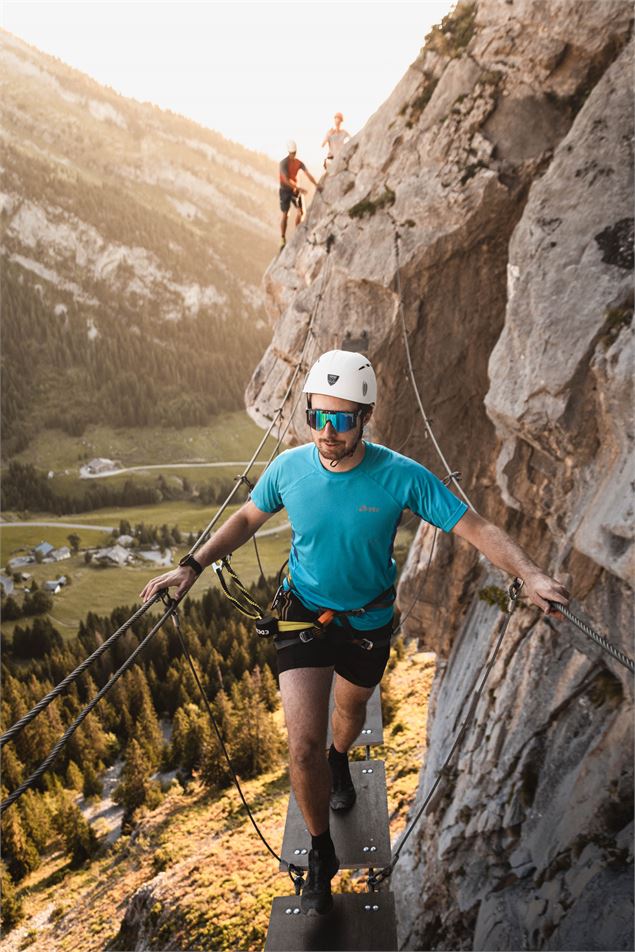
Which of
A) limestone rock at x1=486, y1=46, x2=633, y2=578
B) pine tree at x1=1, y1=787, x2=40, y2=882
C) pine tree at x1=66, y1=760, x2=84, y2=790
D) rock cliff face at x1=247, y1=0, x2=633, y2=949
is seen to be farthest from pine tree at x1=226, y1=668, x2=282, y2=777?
limestone rock at x1=486, y1=46, x2=633, y2=578

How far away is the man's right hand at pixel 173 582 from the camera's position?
13.4ft

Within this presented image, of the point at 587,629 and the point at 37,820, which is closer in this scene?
the point at 587,629

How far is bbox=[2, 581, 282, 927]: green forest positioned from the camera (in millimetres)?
35344

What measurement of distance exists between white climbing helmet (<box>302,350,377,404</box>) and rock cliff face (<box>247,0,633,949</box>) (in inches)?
130

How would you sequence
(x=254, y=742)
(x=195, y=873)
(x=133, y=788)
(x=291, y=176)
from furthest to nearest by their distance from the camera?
(x=254, y=742) < (x=133, y=788) < (x=195, y=873) < (x=291, y=176)

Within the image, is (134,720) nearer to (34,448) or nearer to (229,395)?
(34,448)

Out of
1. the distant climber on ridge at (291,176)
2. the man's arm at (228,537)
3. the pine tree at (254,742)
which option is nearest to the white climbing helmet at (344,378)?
the man's arm at (228,537)

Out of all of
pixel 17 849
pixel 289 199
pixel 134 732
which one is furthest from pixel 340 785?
pixel 134 732

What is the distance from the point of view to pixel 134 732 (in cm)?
4431

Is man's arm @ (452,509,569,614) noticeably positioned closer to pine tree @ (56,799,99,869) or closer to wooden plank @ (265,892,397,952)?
wooden plank @ (265,892,397,952)

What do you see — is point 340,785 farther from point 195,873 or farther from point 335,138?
point 195,873

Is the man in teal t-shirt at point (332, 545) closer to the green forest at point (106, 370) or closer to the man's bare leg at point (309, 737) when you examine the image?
the man's bare leg at point (309, 737)

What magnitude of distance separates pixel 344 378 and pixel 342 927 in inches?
147

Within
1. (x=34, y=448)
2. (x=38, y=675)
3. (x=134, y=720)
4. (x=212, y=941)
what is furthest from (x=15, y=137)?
(x=212, y=941)
